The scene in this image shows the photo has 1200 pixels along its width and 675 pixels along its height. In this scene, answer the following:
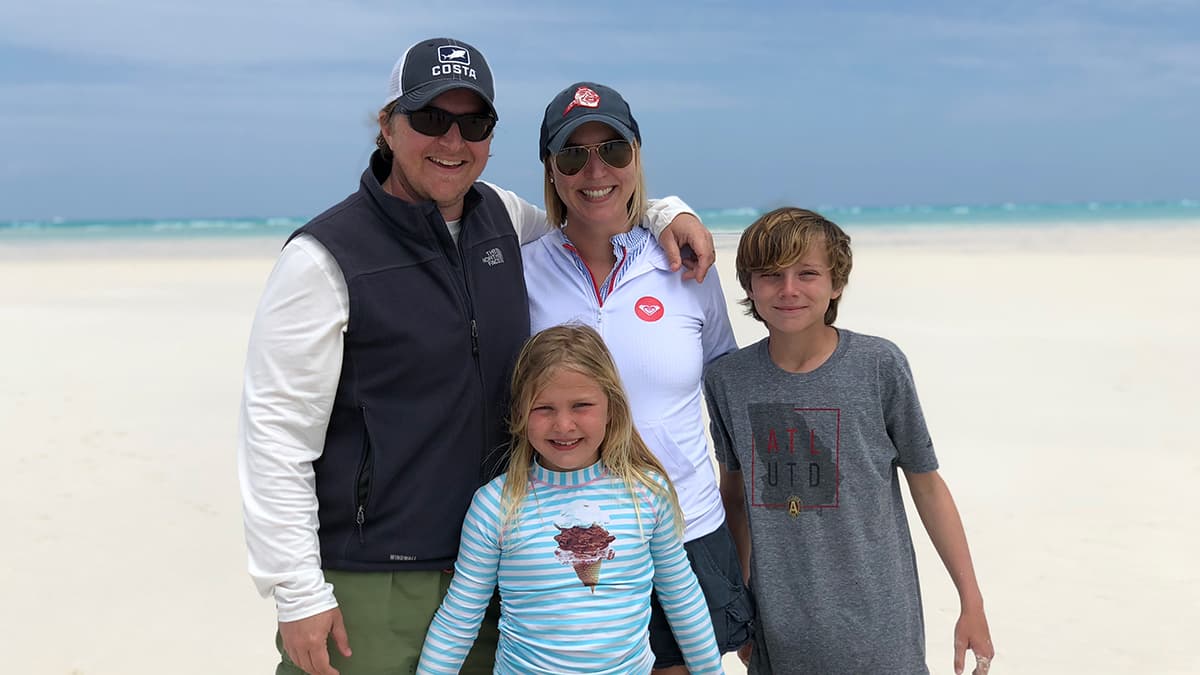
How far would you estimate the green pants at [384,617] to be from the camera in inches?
106

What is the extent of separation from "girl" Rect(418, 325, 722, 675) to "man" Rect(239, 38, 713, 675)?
95mm

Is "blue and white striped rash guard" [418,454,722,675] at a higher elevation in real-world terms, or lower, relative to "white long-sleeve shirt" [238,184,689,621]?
lower

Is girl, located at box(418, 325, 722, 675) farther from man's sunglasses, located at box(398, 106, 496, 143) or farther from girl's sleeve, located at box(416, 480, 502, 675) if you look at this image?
man's sunglasses, located at box(398, 106, 496, 143)

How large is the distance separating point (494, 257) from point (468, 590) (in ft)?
2.96

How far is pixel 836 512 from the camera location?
2904 millimetres

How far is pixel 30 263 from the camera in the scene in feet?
91.7

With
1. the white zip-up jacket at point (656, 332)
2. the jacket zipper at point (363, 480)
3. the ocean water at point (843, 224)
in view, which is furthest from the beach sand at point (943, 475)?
the ocean water at point (843, 224)

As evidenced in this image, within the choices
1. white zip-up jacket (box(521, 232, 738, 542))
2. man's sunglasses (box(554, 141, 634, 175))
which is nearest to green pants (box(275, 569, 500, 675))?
white zip-up jacket (box(521, 232, 738, 542))

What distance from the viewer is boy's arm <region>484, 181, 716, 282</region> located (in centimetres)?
311

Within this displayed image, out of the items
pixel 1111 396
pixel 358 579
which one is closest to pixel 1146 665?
pixel 358 579

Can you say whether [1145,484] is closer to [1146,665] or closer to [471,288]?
[1146,665]

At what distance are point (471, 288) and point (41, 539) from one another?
518 cm

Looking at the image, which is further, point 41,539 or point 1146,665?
point 41,539

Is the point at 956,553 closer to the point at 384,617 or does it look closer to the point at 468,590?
the point at 468,590
